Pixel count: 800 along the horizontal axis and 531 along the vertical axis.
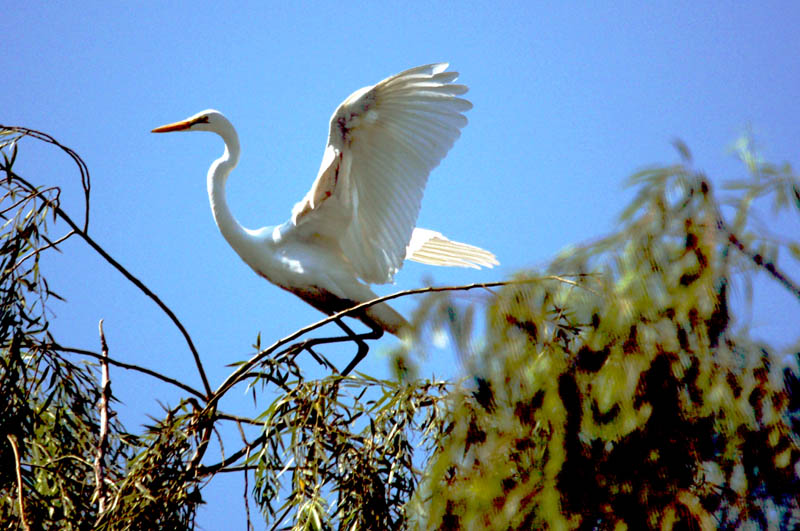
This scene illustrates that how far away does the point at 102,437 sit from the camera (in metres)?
2.02

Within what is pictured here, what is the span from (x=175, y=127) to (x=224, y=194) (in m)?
0.39

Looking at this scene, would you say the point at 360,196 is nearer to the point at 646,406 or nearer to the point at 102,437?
the point at 102,437

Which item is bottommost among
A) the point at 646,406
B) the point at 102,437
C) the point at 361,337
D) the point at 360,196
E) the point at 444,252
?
the point at 646,406

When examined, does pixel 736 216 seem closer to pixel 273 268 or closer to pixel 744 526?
pixel 744 526

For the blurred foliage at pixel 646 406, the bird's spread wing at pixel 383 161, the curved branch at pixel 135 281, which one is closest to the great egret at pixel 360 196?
the bird's spread wing at pixel 383 161

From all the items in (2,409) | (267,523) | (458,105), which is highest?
(458,105)

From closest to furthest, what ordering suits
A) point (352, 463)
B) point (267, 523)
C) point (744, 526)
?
1. point (744, 526)
2. point (352, 463)
3. point (267, 523)

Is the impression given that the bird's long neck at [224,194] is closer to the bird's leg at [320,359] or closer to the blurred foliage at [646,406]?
the bird's leg at [320,359]

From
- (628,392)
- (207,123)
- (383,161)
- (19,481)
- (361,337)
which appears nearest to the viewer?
(628,392)

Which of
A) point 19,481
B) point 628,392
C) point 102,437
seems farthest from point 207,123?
point 628,392

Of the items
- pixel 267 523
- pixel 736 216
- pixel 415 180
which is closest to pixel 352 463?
pixel 267 523

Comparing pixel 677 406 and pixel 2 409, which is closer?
pixel 677 406

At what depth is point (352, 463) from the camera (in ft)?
5.87

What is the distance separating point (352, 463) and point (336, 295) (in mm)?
1367
